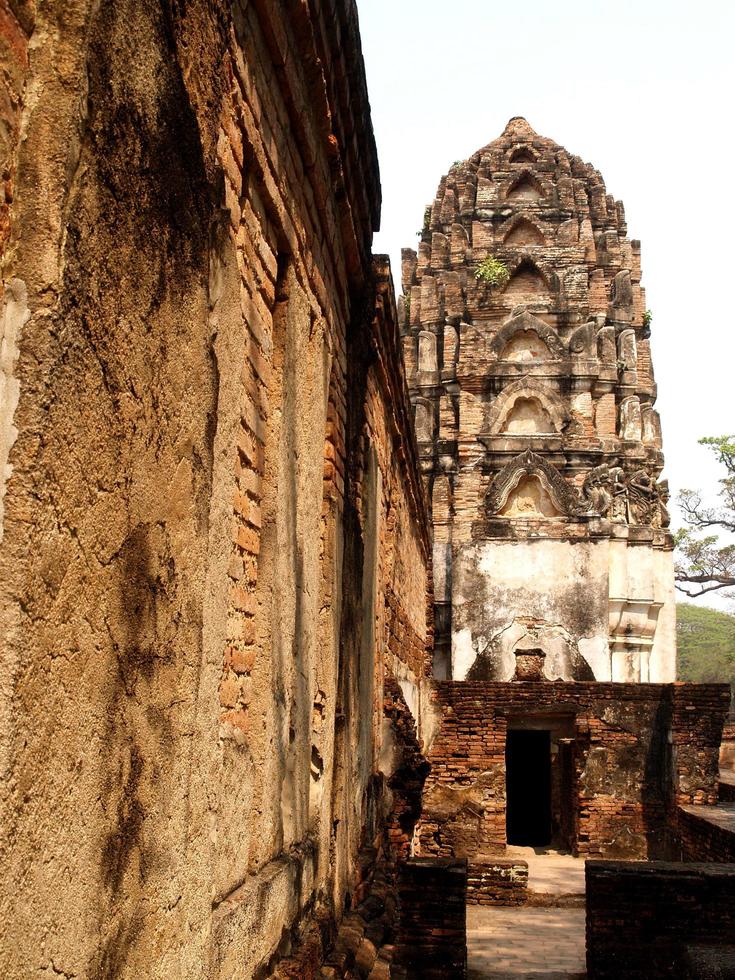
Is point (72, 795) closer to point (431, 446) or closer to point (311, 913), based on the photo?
point (311, 913)

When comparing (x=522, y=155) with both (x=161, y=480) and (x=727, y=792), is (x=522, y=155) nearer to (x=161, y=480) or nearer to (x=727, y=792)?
(x=727, y=792)

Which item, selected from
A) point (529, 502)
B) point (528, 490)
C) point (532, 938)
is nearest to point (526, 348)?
point (528, 490)

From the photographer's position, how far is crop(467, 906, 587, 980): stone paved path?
326 inches

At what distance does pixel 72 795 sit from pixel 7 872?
182 mm

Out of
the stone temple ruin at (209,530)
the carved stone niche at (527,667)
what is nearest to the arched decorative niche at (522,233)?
the carved stone niche at (527,667)

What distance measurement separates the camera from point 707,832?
1120 cm

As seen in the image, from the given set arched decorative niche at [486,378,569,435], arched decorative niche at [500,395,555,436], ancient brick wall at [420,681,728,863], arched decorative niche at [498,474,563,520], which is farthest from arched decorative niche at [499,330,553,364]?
ancient brick wall at [420,681,728,863]

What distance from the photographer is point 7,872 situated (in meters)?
1.25

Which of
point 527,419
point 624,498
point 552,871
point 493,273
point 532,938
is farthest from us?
point 493,273

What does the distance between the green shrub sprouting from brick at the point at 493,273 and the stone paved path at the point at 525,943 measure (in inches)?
691

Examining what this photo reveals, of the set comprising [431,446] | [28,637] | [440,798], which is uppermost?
[431,446]

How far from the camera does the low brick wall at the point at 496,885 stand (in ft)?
36.3

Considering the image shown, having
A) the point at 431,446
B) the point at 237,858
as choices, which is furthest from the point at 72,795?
the point at 431,446

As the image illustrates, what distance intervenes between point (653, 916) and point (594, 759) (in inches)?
288
